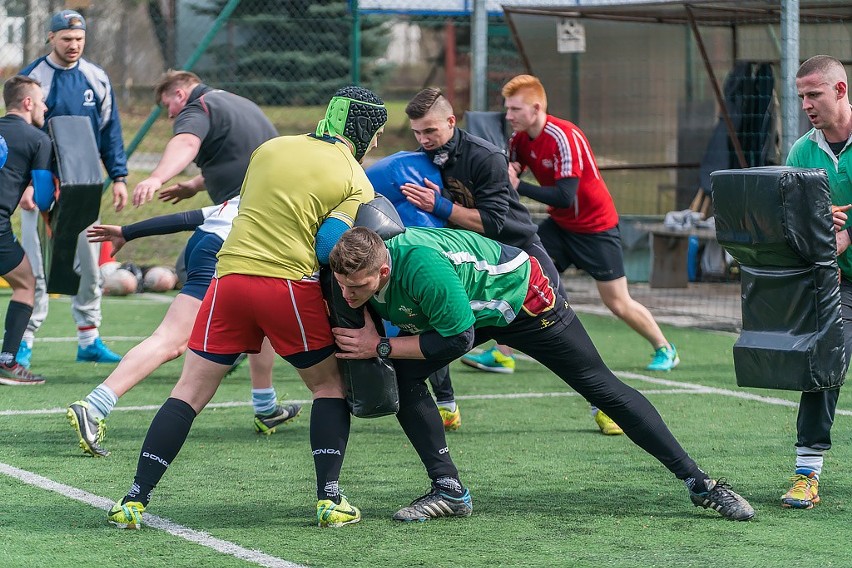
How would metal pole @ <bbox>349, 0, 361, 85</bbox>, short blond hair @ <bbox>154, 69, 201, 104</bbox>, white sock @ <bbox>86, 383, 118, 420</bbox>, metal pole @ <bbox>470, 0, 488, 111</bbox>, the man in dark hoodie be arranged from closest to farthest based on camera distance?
white sock @ <bbox>86, 383, 118, 420</bbox> < the man in dark hoodie < short blond hair @ <bbox>154, 69, 201, 104</bbox> < metal pole @ <bbox>470, 0, 488, 111</bbox> < metal pole @ <bbox>349, 0, 361, 85</bbox>

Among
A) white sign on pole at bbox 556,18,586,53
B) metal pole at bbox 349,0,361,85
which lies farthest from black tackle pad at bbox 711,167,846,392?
metal pole at bbox 349,0,361,85

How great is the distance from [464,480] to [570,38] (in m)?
7.79

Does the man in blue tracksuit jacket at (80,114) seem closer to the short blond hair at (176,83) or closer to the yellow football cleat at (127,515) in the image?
the short blond hair at (176,83)

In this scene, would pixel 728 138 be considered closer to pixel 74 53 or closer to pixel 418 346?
pixel 74 53

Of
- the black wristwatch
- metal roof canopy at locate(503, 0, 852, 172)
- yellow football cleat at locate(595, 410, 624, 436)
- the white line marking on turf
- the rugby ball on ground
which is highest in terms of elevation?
metal roof canopy at locate(503, 0, 852, 172)

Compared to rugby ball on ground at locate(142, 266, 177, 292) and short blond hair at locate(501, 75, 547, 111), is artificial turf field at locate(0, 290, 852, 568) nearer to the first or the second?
short blond hair at locate(501, 75, 547, 111)

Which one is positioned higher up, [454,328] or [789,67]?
[789,67]

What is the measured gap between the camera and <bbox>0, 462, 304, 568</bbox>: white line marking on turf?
4500 millimetres

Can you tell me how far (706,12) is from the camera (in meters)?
12.8

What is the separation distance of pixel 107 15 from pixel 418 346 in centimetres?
1545

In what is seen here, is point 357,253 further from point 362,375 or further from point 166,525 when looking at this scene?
point 166,525

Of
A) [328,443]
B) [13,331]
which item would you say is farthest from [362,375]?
[13,331]

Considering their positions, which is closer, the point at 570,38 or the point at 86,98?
the point at 86,98

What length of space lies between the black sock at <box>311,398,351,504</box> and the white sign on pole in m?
8.40
